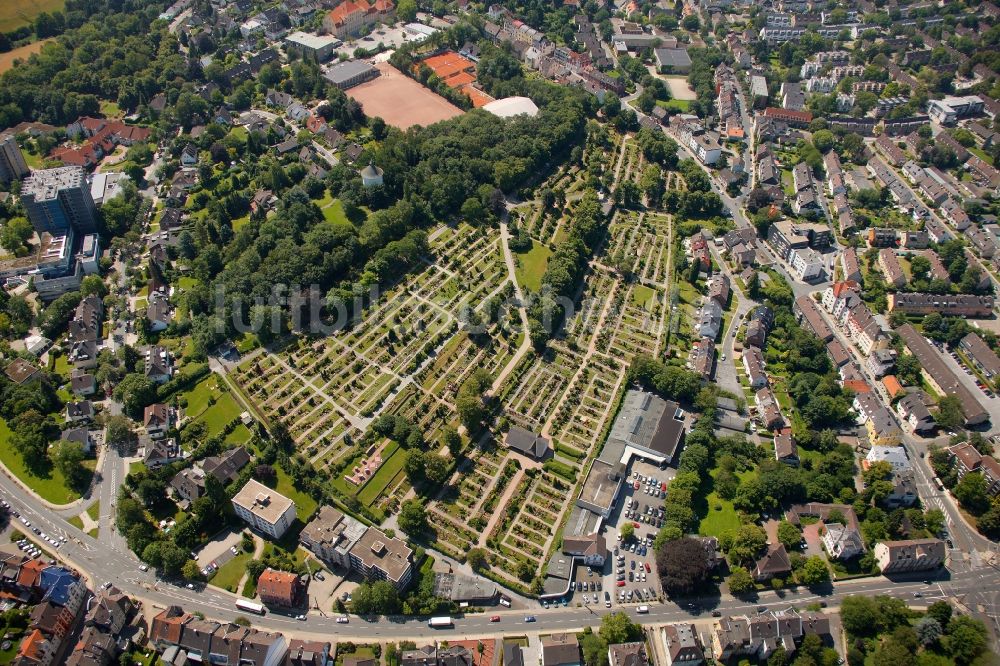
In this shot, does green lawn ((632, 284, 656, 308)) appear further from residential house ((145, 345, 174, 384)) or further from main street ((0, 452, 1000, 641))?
residential house ((145, 345, 174, 384))

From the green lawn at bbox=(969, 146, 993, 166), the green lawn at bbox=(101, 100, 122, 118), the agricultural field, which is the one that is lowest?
the green lawn at bbox=(969, 146, 993, 166)

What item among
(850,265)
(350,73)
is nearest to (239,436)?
(850,265)

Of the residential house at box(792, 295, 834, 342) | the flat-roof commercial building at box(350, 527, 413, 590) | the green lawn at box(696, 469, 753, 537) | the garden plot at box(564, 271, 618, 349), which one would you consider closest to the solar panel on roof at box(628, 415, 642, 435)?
the green lawn at box(696, 469, 753, 537)

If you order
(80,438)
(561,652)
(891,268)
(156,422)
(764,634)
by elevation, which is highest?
(891,268)

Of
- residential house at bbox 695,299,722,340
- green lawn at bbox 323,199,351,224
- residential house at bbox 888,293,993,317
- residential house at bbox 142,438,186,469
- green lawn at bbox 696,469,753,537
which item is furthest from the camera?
green lawn at bbox 323,199,351,224

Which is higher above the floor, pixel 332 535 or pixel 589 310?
pixel 332 535

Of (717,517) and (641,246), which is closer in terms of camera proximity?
(717,517)

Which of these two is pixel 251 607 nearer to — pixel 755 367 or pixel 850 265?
pixel 755 367

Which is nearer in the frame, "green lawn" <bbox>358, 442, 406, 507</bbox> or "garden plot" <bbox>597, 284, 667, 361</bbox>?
"green lawn" <bbox>358, 442, 406, 507</bbox>
